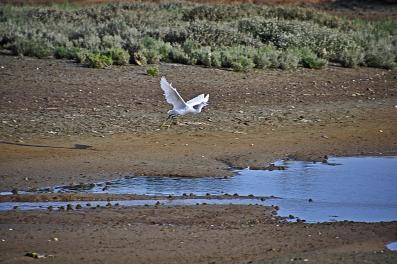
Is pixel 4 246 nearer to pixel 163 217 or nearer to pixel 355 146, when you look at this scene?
pixel 163 217

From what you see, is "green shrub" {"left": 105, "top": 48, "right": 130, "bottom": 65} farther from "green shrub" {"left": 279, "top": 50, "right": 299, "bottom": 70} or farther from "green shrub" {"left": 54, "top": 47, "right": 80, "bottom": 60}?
"green shrub" {"left": 279, "top": 50, "right": 299, "bottom": 70}

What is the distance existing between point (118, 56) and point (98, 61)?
893mm

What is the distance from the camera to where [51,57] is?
23328 millimetres

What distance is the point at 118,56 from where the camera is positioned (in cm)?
2275

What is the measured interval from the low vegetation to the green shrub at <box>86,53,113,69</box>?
24mm

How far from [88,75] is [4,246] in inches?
441

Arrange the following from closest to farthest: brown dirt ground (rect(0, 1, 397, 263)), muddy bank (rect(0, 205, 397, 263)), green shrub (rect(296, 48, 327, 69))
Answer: muddy bank (rect(0, 205, 397, 263))
brown dirt ground (rect(0, 1, 397, 263))
green shrub (rect(296, 48, 327, 69))

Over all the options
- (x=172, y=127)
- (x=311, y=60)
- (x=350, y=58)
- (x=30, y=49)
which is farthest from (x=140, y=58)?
(x=350, y=58)

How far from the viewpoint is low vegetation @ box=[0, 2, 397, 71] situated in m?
23.4

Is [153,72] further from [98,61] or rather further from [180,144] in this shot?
[180,144]

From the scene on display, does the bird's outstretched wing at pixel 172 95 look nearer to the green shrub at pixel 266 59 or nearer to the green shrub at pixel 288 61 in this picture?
the green shrub at pixel 266 59

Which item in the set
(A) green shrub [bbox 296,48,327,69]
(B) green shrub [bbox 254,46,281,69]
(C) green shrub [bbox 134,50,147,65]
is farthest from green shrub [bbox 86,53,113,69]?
(A) green shrub [bbox 296,48,327,69]

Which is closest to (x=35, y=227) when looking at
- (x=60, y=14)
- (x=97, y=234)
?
(x=97, y=234)

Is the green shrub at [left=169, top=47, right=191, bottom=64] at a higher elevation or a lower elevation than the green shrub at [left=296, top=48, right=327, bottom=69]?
higher
